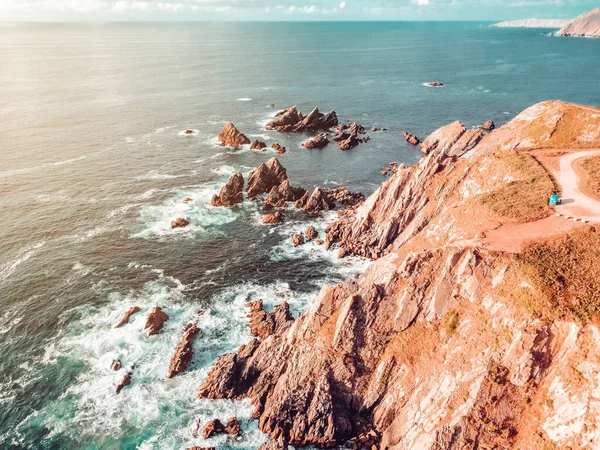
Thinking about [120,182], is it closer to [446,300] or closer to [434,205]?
[434,205]

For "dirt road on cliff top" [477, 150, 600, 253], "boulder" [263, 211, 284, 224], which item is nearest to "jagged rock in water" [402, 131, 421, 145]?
"boulder" [263, 211, 284, 224]

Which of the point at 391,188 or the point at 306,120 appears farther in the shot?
the point at 306,120

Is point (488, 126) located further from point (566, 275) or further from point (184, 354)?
point (184, 354)

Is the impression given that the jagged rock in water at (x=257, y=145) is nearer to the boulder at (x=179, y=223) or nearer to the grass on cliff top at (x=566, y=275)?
the boulder at (x=179, y=223)

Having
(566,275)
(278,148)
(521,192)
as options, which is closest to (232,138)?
(278,148)

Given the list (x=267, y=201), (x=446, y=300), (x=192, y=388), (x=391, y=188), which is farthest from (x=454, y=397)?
(x=267, y=201)

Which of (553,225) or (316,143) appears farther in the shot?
(316,143)

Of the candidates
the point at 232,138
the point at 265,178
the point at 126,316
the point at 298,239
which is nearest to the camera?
the point at 126,316
